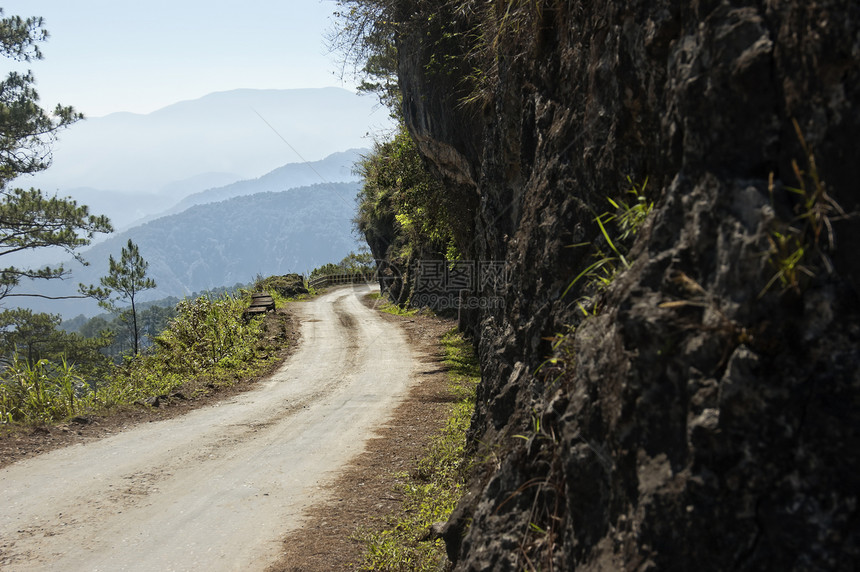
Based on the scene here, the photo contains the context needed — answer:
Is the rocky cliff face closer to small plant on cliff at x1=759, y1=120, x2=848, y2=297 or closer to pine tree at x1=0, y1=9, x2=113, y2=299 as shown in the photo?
small plant on cliff at x1=759, y1=120, x2=848, y2=297

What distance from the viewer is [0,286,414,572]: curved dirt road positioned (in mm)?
6461

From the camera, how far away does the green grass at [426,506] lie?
248 inches

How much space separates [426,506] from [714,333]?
19.4 feet

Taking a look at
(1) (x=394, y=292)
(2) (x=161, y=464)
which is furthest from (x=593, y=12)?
(1) (x=394, y=292)

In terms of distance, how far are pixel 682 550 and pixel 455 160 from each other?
1432 centimetres

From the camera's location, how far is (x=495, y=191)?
26.8 ft

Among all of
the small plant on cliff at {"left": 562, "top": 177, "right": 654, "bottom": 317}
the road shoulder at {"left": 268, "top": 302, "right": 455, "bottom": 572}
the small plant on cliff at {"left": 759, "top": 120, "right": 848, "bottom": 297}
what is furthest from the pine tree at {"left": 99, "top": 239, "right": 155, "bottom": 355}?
the small plant on cliff at {"left": 759, "top": 120, "right": 848, "bottom": 297}

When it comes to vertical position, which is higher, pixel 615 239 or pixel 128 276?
pixel 128 276

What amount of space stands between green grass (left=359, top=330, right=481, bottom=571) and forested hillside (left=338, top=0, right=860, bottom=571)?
235 cm

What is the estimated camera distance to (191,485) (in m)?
8.47

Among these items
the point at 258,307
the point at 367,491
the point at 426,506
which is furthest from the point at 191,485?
the point at 258,307

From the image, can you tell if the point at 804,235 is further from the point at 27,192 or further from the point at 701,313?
the point at 27,192

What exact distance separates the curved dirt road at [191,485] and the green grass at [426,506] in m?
1.06

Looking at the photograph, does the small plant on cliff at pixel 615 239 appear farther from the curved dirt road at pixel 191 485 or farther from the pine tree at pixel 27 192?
the pine tree at pixel 27 192
